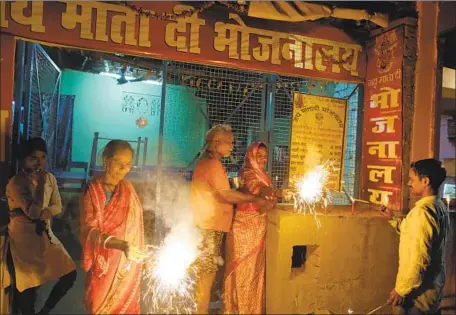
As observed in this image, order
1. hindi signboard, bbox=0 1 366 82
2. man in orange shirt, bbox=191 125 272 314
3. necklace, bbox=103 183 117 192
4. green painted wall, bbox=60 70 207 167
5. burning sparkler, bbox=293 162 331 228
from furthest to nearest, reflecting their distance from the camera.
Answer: green painted wall, bbox=60 70 207 167
burning sparkler, bbox=293 162 331 228
man in orange shirt, bbox=191 125 272 314
hindi signboard, bbox=0 1 366 82
necklace, bbox=103 183 117 192

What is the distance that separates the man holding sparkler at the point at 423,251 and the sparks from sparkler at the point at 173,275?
91.7 inches

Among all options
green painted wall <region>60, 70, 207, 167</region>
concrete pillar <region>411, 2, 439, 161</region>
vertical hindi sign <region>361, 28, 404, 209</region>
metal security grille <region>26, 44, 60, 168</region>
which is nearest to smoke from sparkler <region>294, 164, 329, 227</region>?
vertical hindi sign <region>361, 28, 404, 209</region>

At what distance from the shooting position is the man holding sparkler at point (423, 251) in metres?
3.76

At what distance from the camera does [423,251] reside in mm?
3734

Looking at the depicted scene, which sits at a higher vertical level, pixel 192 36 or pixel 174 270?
pixel 192 36

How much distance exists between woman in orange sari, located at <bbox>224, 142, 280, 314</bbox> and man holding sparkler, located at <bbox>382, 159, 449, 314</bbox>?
163 centimetres

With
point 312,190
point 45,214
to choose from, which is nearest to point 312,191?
point 312,190

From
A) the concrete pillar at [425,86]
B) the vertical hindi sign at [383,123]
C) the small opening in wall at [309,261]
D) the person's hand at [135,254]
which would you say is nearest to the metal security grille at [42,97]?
the person's hand at [135,254]

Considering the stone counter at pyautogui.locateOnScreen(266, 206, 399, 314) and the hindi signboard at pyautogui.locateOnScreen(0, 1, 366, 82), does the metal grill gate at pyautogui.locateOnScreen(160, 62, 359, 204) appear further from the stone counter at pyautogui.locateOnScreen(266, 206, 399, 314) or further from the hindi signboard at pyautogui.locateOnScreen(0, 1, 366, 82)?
the stone counter at pyautogui.locateOnScreen(266, 206, 399, 314)

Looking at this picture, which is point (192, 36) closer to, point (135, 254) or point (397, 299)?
point (135, 254)

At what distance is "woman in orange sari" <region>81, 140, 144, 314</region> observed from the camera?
367cm

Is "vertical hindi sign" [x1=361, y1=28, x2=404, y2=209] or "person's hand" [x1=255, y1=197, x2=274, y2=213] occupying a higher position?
"vertical hindi sign" [x1=361, y1=28, x2=404, y2=209]

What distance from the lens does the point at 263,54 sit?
5.16 meters

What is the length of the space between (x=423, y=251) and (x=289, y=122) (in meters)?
3.43
